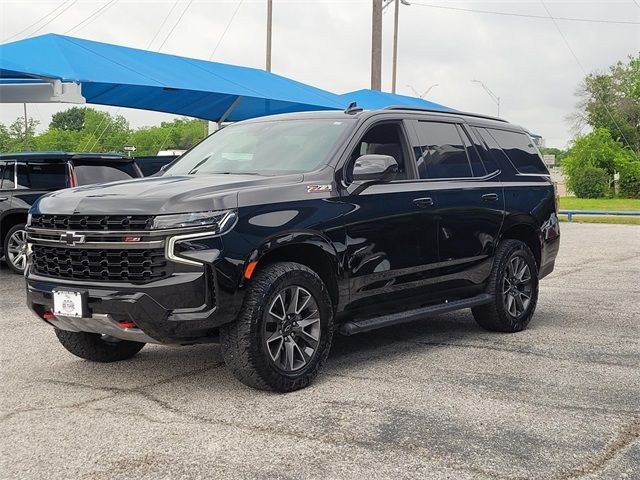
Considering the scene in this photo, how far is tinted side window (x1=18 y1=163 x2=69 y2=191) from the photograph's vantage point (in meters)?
11.9

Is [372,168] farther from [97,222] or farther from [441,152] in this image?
[97,222]

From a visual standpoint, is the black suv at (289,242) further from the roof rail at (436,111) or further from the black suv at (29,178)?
the black suv at (29,178)

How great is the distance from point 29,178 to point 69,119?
113 metres

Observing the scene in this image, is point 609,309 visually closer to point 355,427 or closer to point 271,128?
point 271,128

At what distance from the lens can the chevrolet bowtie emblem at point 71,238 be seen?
16.9 feet

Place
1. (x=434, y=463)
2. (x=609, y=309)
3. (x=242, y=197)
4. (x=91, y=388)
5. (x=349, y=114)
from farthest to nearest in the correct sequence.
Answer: (x=609, y=309), (x=349, y=114), (x=91, y=388), (x=242, y=197), (x=434, y=463)

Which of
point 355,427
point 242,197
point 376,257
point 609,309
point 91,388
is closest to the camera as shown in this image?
point 355,427

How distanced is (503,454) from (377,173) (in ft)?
7.74

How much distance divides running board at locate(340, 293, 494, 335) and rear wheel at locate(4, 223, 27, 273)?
7504 mm

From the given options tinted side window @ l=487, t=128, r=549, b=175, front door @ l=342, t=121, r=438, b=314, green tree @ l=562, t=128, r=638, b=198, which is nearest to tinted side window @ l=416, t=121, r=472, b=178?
front door @ l=342, t=121, r=438, b=314

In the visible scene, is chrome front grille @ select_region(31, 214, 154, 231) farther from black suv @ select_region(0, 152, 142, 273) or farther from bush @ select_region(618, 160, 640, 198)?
bush @ select_region(618, 160, 640, 198)

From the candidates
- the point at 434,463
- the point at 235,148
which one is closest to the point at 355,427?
the point at 434,463

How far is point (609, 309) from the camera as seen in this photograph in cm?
A: 895

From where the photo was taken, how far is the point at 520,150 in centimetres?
804
